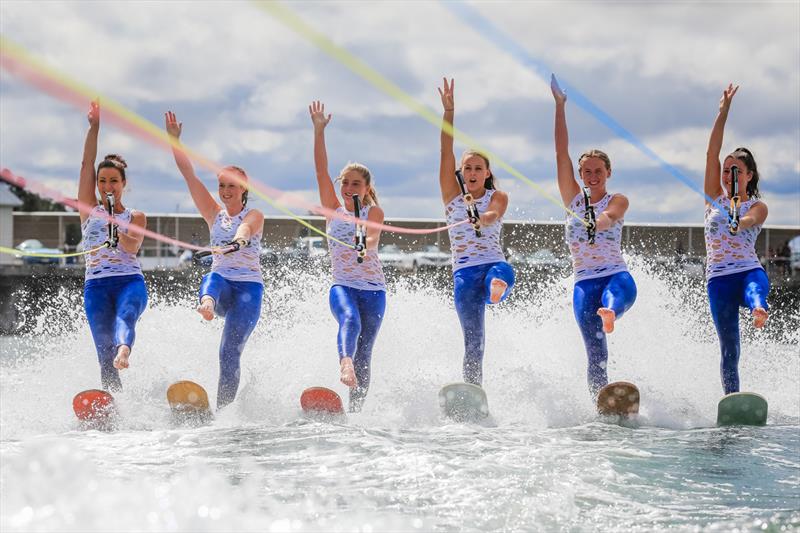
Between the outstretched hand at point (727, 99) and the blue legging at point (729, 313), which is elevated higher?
the outstretched hand at point (727, 99)

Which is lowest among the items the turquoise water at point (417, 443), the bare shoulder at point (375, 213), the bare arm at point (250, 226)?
the turquoise water at point (417, 443)

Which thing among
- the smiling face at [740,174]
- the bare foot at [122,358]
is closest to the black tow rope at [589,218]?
the smiling face at [740,174]

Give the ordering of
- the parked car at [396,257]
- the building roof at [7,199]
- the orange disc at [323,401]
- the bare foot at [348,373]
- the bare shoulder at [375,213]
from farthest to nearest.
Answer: the building roof at [7,199]
the parked car at [396,257]
the bare shoulder at [375,213]
the orange disc at [323,401]
the bare foot at [348,373]

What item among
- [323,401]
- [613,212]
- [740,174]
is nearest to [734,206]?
[740,174]

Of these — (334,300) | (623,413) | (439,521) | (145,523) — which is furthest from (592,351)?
(145,523)

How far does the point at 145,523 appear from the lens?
3.90 metres

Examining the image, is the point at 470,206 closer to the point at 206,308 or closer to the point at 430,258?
the point at 206,308

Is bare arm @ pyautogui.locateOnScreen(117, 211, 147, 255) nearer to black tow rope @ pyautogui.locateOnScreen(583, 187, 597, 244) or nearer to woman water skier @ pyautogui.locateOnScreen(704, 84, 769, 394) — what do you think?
black tow rope @ pyautogui.locateOnScreen(583, 187, 597, 244)

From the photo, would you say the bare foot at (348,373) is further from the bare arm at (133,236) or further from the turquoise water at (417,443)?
the bare arm at (133,236)

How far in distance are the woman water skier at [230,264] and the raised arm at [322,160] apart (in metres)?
0.53

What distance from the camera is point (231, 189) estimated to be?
7273mm

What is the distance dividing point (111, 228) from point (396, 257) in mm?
28296

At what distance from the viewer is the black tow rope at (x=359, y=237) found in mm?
6891

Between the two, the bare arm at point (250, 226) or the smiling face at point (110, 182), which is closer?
the bare arm at point (250, 226)
